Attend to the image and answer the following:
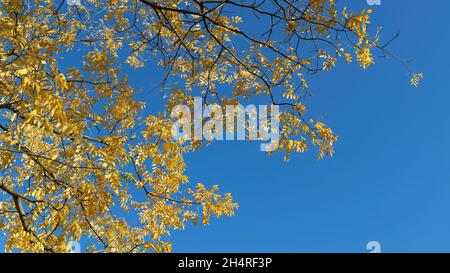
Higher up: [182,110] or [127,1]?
[127,1]

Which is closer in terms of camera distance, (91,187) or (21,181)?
(91,187)

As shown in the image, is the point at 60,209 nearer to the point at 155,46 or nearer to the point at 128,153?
the point at 128,153

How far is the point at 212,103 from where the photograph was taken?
225 inches

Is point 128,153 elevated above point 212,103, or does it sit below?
below

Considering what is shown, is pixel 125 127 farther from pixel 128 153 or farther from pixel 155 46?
pixel 155 46

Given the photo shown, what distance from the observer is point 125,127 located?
607 centimetres

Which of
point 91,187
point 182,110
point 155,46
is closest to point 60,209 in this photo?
point 91,187
